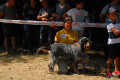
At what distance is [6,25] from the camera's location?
6711 millimetres

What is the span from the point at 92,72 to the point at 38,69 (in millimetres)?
1548

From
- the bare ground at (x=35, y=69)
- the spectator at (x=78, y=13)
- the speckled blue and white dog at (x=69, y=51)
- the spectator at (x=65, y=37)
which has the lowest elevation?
the bare ground at (x=35, y=69)

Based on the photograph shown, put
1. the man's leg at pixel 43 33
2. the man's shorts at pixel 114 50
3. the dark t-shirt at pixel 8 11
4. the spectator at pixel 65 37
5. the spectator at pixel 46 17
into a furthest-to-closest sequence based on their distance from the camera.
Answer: the dark t-shirt at pixel 8 11 → the man's leg at pixel 43 33 → the spectator at pixel 46 17 → the spectator at pixel 65 37 → the man's shorts at pixel 114 50

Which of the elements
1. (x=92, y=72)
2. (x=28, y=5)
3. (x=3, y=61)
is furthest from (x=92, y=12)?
(x=3, y=61)

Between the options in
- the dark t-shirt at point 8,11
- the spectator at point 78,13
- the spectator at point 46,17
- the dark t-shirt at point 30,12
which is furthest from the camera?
the dark t-shirt at point 30,12

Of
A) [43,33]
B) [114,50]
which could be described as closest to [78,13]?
[43,33]

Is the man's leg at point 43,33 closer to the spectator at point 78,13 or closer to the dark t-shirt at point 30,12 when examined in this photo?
the dark t-shirt at point 30,12

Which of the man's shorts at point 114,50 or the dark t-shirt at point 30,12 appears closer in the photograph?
the man's shorts at point 114,50

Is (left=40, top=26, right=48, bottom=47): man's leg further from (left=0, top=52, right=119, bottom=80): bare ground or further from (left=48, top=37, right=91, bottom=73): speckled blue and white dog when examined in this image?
(left=48, top=37, right=91, bottom=73): speckled blue and white dog

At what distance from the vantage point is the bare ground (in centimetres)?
441

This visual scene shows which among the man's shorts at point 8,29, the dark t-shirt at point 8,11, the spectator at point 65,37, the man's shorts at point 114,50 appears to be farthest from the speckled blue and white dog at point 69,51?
the dark t-shirt at point 8,11

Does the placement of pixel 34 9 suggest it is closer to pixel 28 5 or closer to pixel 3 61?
pixel 28 5

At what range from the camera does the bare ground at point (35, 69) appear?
4410 mm

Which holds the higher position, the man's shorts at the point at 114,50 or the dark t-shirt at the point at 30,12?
the dark t-shirt at the point at 30,12
